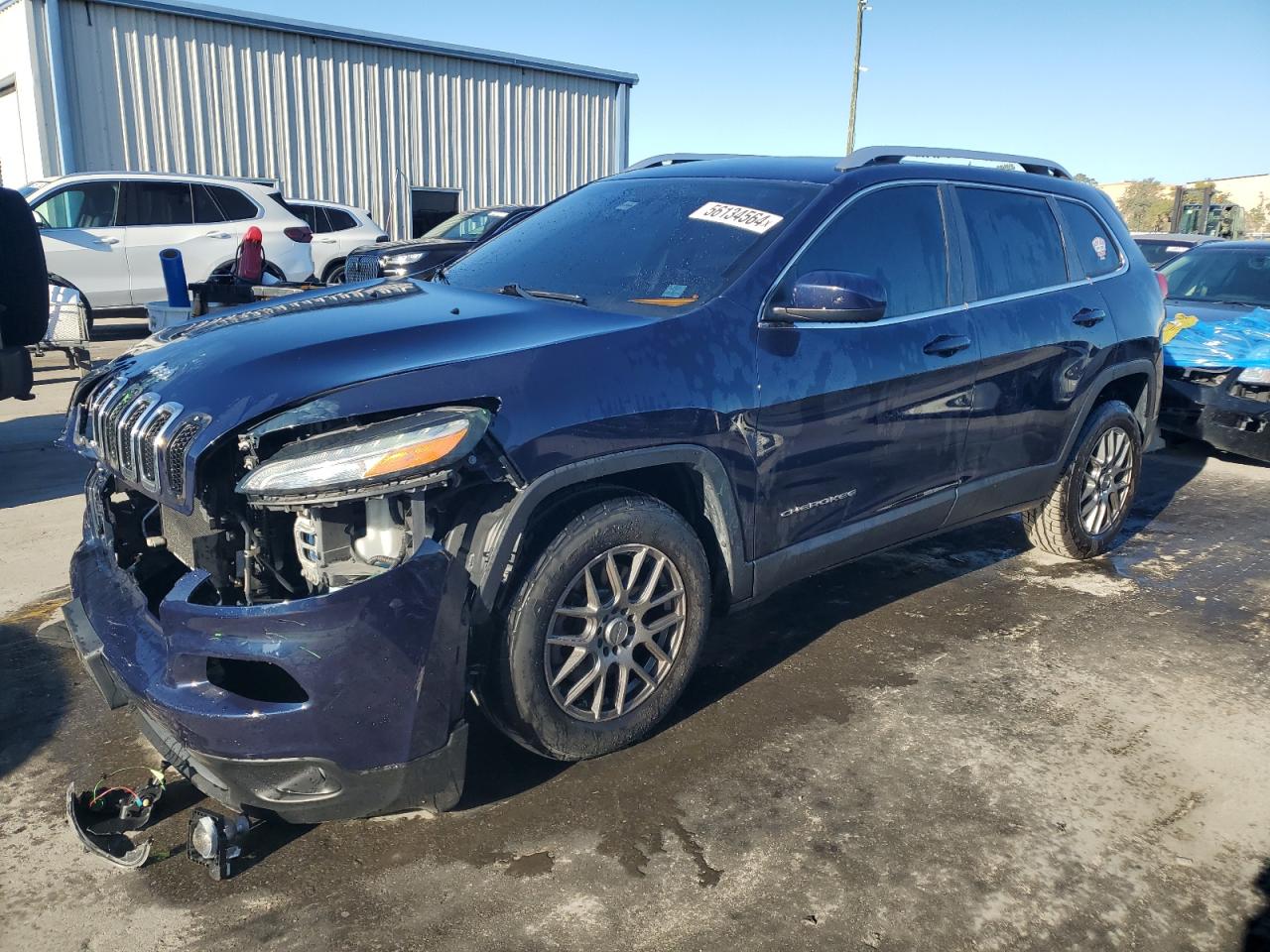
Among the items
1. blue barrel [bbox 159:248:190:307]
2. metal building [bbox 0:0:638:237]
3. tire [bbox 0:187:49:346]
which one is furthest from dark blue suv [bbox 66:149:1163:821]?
metal building [bbox 0:0:638:237]

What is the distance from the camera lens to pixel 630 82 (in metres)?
22.0

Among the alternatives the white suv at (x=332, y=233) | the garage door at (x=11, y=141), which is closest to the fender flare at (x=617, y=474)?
the white suv at (x=332, y=233)

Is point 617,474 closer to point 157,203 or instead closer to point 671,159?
point 671,159

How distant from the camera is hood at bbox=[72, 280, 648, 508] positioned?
7.67 feet

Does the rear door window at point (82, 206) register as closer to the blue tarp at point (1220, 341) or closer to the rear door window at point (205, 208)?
the rear door window at point (205, 208)

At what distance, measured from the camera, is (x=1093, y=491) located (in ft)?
15.7

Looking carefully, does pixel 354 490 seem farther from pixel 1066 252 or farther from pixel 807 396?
pixel 1066 252

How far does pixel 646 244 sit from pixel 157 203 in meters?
10.3

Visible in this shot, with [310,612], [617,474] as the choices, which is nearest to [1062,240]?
[617,474]

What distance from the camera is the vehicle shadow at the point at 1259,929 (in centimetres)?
224

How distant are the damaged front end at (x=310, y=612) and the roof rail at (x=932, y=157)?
197cm

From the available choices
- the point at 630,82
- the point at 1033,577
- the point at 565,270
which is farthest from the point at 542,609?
the point at 630,82

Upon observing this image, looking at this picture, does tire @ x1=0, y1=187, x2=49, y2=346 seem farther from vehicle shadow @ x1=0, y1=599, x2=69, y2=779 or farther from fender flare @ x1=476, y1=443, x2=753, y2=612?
fender flare @ x1=476, y1=443, x2=753, y2=612

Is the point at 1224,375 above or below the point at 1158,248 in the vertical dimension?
below
